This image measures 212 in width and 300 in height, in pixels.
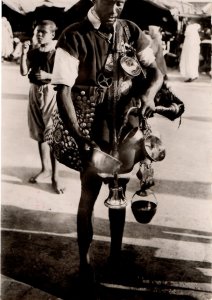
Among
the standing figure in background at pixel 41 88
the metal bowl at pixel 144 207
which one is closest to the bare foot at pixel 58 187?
the standing figure in background at pixel 41 88

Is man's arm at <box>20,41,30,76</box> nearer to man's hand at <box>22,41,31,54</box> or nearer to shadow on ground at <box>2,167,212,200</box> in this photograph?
man's hand at <box>22,41,31,54</box>

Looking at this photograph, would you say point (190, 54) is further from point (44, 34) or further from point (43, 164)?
point (43, 164)

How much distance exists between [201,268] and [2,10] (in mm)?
1582

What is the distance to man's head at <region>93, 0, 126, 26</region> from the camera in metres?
1.86

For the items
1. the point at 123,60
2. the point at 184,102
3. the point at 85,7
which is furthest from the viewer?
the point at 184,102

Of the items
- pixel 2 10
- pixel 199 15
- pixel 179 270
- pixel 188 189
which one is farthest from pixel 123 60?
pixel 179 270

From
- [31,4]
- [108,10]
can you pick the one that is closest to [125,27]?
[108,10]

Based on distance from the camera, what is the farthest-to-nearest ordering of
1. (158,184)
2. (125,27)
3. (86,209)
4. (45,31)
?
1. (158,184)
2. (45,31)
3. (86,209)
4. (125,27)

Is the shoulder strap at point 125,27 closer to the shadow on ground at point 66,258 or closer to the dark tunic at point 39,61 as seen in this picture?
the dark tunic at point 39,61

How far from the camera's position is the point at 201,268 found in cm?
217

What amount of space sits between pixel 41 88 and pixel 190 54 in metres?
0.77

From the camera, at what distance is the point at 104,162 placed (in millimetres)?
1828

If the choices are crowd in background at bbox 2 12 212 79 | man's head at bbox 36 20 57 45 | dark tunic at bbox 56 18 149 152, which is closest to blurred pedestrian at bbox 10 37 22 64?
crowd in background at bbox 2 12 212 79

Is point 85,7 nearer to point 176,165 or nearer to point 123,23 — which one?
point 123,23
